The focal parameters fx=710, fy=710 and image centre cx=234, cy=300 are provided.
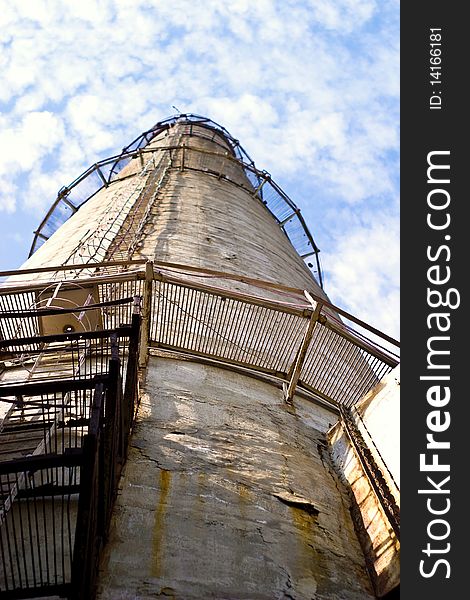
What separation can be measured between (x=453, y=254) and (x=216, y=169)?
541 inches

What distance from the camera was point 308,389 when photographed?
23.4ft

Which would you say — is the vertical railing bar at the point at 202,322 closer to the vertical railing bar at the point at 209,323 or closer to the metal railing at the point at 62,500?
the vertical railing bar at the point at 209,323

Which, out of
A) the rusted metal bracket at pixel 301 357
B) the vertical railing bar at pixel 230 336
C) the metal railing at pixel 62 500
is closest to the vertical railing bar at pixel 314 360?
the rusted metal bracket at pixel 301 357

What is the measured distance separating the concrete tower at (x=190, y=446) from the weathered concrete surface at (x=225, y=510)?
1 cm

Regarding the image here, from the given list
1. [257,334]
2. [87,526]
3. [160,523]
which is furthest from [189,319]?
[87,526]

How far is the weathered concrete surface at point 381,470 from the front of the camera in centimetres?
410

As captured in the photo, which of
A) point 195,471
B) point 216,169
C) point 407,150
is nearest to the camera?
point 195,471

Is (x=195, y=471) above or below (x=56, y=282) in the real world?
below

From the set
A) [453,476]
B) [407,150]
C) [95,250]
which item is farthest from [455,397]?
[95,250]

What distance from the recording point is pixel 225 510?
4293 mm

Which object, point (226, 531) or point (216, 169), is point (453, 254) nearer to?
point (226, 531)

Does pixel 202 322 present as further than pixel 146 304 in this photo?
Yes

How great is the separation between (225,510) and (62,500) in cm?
98

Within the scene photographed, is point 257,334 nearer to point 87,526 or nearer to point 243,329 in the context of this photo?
point 243,329
